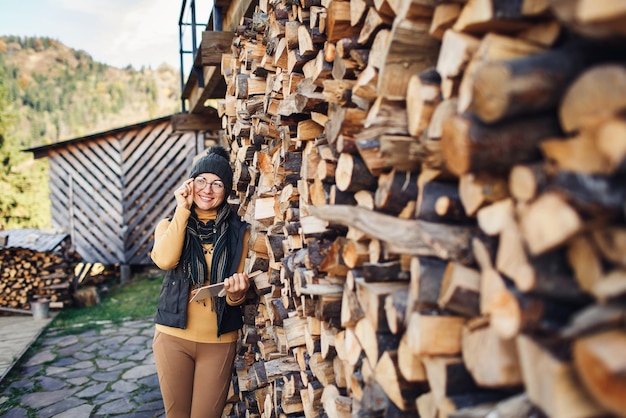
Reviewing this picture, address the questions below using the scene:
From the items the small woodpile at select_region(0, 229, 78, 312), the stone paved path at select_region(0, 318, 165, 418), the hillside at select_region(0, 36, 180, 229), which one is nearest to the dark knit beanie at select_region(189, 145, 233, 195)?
the stone paved path at select_region(0, 318, 165, 418)

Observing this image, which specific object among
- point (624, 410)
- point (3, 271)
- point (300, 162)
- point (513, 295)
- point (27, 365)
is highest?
point (300, 162)

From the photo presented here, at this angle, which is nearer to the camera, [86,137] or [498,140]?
[498,140]

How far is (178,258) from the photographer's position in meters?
2.57

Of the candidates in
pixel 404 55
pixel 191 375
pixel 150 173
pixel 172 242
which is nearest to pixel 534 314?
pixel 404 55

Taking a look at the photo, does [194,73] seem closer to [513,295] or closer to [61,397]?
[61,397]

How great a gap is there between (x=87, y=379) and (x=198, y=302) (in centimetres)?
297

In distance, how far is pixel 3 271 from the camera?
7.21 metres

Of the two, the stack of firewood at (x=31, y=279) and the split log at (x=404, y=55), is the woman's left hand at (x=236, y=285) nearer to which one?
the split log at (x=404, y=55)

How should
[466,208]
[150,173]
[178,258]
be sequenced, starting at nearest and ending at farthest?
[466,208]
[178,258]
[150,173]

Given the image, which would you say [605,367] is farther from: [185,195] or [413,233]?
[185,195]

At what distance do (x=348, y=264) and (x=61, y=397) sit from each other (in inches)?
159

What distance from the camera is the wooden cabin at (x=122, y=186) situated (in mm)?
9578

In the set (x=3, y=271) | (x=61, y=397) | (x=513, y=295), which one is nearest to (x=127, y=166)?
(x=3, y=271)

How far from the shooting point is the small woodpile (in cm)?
719
